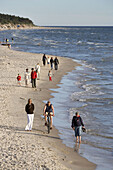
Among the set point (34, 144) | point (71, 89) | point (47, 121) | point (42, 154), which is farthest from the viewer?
point (71, 89)

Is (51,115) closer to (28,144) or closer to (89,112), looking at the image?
(28,144)

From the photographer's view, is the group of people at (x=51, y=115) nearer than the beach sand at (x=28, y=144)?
No

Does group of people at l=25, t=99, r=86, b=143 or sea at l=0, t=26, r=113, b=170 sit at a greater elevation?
group of people at l=25, t=99, r=86, b=143

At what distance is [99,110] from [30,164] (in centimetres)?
905

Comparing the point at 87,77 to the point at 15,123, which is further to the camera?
the point at 87,77

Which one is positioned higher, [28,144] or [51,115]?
[51,115]

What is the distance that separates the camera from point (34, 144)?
12.1 meters

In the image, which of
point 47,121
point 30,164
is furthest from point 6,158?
point 47,121

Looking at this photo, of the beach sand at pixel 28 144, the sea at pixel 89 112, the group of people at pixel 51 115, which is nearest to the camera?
the beach sand at pixel 28 144

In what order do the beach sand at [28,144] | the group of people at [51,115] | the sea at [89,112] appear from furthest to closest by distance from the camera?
the group of people at [51,115], the sea at [89,112], the beach sand at [28,144]

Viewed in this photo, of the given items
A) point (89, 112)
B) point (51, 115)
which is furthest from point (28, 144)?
point (89, 112)

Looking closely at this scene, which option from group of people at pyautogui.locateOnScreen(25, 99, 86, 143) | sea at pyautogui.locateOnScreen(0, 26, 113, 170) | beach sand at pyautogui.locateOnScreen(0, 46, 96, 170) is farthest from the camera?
group of people at pyautogui.locateOnScreen(25, 99, 86, 143)

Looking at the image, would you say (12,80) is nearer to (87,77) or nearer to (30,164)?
(87,77)

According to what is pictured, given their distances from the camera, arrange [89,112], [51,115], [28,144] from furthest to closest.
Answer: [89,112]
[51,115]
[28,144]
